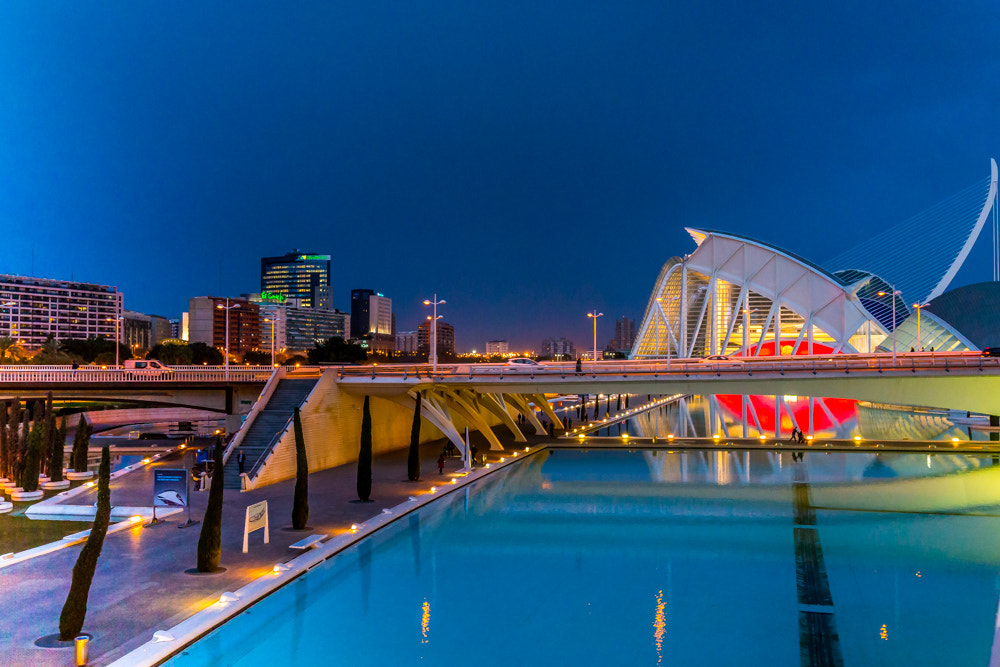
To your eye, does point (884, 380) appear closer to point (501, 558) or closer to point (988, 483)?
point (988, 483)

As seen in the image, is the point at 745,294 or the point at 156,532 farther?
the point at 745,294

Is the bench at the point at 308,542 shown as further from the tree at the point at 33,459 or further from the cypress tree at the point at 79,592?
the tree at the point at 33,459

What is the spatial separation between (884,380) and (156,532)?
33414mm

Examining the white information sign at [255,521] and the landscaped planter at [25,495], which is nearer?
the white information sign at [255,521]

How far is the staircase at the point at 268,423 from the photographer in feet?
99.7

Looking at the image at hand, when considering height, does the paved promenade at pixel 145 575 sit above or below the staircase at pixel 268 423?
below

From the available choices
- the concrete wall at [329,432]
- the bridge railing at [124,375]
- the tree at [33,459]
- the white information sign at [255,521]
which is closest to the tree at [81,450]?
the tree at [33,459]

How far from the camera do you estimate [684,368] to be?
3794 centimetres

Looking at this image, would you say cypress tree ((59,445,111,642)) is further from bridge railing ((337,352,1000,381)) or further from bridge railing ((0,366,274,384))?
bridge railing ((0,366,274,384))

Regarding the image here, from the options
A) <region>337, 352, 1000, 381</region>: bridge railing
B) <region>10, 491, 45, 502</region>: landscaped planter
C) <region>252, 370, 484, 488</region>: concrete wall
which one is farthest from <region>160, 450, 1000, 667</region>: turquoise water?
<region>10, 491, 45, 502</region>: landscaped planter

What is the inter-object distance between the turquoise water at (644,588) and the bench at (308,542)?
47.8 inches

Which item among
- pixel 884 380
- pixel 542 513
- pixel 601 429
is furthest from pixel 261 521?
pixel 601 429

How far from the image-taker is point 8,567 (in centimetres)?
1727

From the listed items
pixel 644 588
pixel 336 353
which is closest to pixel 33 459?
pixel 644 588
